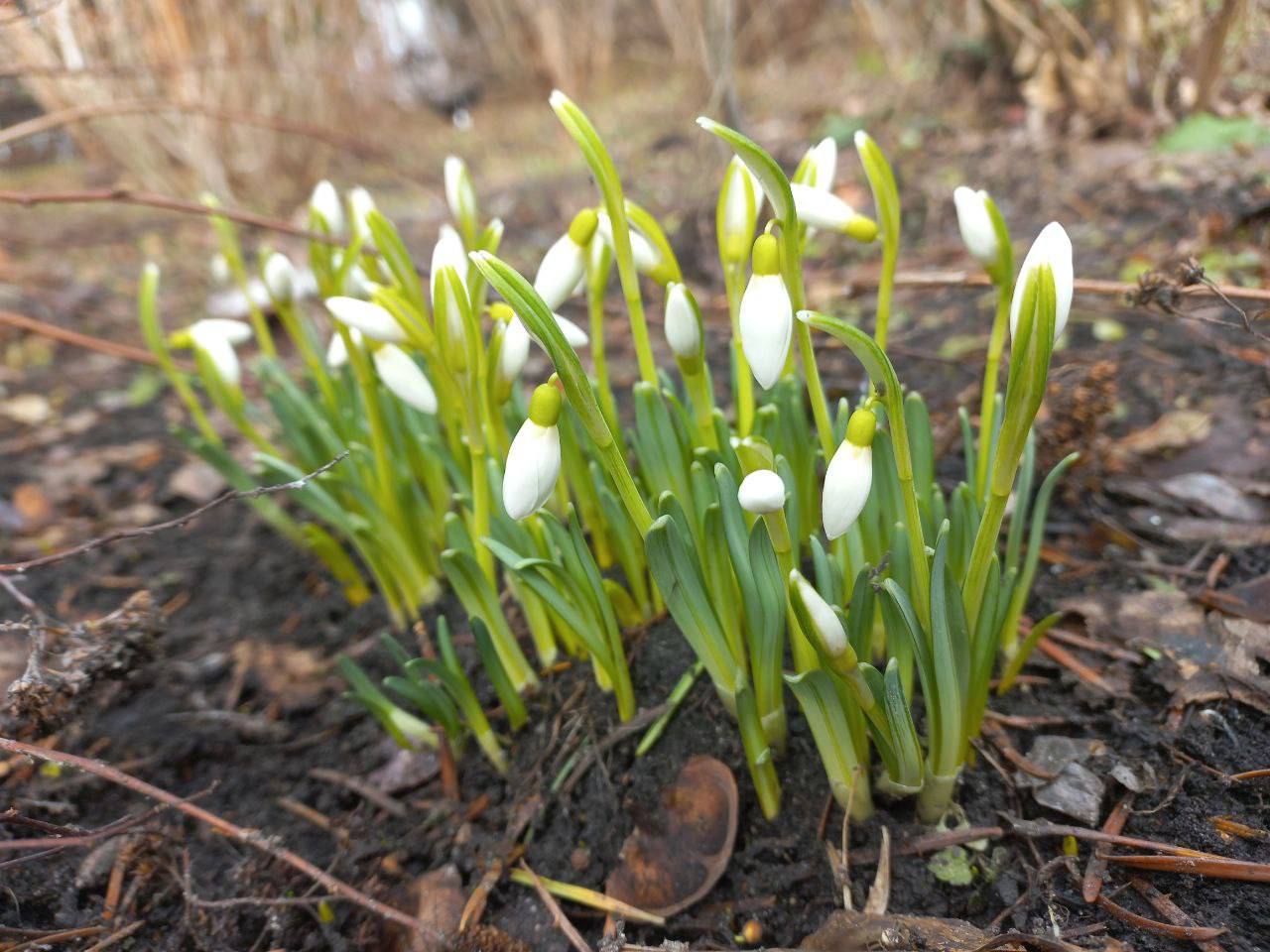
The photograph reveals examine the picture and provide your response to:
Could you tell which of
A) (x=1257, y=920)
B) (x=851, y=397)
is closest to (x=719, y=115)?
(x=851, y=397)

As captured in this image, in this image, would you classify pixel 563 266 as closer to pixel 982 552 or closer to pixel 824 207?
pixel 824 207

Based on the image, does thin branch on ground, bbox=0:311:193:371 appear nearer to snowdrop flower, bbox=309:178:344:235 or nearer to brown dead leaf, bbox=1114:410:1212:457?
snowdrop flower, bbox=309:178:344:235

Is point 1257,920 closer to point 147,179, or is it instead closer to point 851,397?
point 851,397

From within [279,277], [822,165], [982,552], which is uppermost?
[822,165]

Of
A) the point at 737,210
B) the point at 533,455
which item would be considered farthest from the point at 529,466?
the point at 737,210

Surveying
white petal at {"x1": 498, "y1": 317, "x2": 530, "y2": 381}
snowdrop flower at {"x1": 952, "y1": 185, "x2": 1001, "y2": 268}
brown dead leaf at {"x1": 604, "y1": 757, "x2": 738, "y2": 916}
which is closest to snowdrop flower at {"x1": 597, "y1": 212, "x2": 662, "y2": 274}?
white petal at {"x1": 498, "y1": 317, "x2": 530, "y2": 381}

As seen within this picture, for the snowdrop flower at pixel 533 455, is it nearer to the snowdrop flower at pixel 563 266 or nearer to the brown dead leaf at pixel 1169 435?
the snowdrop flower at pixel 563 266
